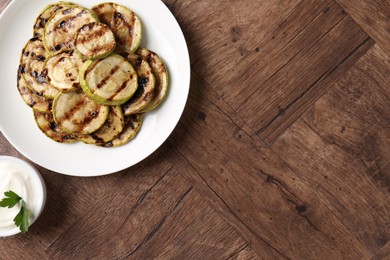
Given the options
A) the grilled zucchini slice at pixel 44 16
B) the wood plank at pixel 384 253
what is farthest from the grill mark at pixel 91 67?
the wood plank at pixel 384 253

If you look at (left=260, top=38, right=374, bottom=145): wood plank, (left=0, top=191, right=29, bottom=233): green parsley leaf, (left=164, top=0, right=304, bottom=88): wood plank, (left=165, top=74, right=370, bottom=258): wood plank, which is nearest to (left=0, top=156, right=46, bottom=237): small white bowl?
(left=0, top=191, right=29, bottom=233): green parsley leaf

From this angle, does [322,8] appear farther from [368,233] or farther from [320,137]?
[368,233]

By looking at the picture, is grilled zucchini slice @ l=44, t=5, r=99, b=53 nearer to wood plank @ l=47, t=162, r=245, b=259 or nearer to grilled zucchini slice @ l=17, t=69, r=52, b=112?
grilled zucchini slice @ l=17, t=69, r=52, b=112

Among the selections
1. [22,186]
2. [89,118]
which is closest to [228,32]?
[89,118]

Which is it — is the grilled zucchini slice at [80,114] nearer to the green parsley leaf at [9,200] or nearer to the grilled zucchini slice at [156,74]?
the grilled zucchini slice at [156,74]

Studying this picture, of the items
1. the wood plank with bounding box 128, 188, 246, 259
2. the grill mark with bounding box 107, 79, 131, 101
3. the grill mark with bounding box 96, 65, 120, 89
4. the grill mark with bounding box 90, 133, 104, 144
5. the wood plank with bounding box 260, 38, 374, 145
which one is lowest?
the wood plank with bounding box 128, 188, 246, 259

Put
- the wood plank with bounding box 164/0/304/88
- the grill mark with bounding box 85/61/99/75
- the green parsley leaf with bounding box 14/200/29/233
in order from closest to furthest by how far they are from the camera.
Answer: the grill mark with bounding box 85/61/99/75, the green parsley leaf with bounding box 14/200/29/233, the wood plank with bounding box 164/0/304/88
